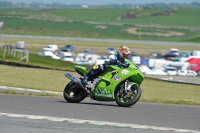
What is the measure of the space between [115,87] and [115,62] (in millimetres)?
547

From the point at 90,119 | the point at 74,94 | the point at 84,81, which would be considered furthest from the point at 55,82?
the point at 90,119

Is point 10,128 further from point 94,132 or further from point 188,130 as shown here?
point 188,130

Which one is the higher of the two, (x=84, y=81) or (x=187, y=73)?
(x=84, y=81)

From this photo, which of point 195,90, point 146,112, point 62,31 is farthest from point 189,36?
point 146,112

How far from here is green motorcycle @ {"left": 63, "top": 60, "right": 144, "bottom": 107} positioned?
12656 mm

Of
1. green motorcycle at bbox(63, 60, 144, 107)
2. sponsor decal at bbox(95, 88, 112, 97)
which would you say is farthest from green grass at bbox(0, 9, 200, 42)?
sponsor decal at bbox(95, 88, 112, 97)

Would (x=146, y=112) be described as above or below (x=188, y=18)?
below

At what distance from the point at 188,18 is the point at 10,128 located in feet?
475

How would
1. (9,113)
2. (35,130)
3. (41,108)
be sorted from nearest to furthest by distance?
(35,130)
(9,113)
(41,108)

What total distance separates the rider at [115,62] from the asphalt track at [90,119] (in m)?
0.98

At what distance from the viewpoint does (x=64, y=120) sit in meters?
9.27

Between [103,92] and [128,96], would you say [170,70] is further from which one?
[128,96]

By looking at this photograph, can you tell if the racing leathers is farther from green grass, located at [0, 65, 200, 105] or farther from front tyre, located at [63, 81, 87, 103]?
green grass, located at [0, 65, 200, 105]

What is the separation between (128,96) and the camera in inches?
502
